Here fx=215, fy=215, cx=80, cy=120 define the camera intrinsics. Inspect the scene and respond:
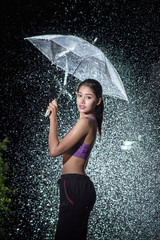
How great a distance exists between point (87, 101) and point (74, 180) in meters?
0.66

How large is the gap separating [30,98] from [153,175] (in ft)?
13.0

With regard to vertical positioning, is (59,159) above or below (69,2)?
below

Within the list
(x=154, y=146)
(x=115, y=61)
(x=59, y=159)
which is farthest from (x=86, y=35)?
(x=154, y=146)

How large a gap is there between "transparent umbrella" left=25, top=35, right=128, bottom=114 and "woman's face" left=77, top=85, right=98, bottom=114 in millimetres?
390

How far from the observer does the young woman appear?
150 cm

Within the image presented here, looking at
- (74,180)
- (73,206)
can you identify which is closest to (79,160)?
(74,180)

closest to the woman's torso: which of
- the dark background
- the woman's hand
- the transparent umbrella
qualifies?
the woman's hand

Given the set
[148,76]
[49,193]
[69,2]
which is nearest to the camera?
[49,193]

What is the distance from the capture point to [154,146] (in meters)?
6.70

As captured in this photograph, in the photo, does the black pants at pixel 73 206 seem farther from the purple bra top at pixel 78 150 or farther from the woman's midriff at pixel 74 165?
the purple bra top at pixel 78 150

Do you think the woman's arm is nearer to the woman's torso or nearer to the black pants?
the woman's torso

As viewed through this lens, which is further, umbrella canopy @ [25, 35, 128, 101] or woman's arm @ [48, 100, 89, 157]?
umbrella canopy @ [25, 35, 128, 101]

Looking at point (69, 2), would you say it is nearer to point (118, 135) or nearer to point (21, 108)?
point (21, 108)

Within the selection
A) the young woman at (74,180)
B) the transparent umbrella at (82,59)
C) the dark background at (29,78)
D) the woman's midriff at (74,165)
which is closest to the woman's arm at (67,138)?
the young woman at (74,180)
